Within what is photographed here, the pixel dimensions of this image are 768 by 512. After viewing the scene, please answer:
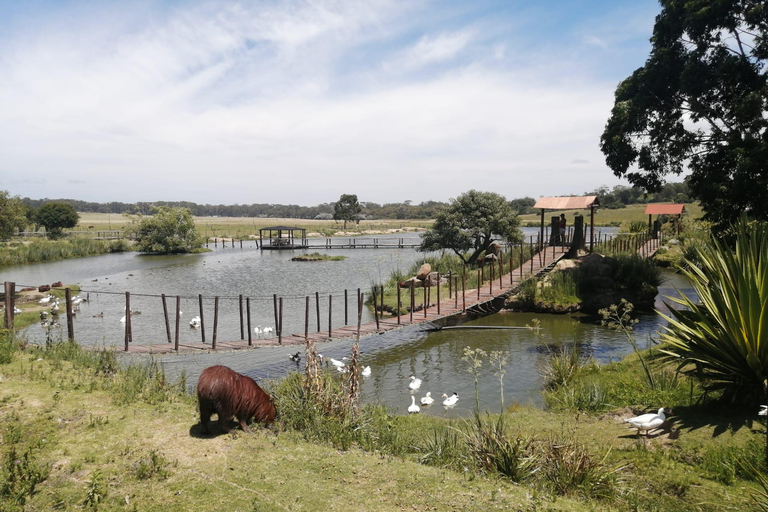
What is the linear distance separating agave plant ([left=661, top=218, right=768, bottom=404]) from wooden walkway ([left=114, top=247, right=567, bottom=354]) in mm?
7983

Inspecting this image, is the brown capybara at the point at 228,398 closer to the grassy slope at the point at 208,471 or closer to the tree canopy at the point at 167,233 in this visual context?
the grassy slope at the point at 208,471

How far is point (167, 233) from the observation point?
5172 cm

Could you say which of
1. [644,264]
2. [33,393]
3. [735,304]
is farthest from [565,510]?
[644,264]

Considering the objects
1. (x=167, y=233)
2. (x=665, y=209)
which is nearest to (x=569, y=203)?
(x=665, y=209)

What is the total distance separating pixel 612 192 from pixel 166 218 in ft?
343

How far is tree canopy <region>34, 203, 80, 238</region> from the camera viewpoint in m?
61.9

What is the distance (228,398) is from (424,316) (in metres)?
9.78

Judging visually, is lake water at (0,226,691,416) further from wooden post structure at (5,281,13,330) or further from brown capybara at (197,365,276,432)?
brown capybara at (197,365,276,432)

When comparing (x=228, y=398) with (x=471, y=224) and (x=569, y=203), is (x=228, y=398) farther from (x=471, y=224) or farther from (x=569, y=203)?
(x=471, y=224)

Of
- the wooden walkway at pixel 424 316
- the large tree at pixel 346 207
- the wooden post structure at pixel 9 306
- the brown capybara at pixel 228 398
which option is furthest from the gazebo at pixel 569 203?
the large tree at pixel 346 207

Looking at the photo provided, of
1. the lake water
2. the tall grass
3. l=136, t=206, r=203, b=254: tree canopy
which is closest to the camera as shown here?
the lake water

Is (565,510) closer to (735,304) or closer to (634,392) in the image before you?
(735,304)

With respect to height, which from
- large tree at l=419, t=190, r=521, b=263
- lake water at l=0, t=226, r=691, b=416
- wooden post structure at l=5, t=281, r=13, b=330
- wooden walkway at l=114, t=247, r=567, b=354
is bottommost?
lake water at l=0, t=226, r=691, b=416

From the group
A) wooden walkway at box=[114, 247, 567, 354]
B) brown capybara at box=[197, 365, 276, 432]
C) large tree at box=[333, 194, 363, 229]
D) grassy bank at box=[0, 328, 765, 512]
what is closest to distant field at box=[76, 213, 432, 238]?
large tree at box=[333, 194, 363, 229]
